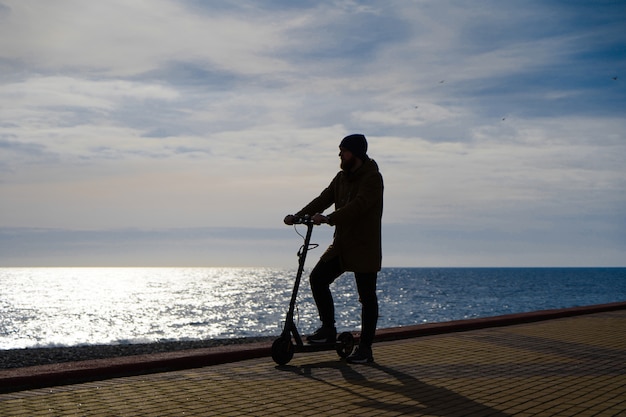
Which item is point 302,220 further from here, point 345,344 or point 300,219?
point 345,344

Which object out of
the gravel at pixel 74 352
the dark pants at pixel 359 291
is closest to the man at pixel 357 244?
the dark pants at pixel 359 291

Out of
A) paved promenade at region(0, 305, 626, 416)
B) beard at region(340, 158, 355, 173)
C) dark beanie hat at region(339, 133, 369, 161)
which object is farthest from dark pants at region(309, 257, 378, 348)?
dark beanie hat at region(339, 133, 369, 161)

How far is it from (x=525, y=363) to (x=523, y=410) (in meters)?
2.06

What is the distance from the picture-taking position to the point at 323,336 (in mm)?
6926

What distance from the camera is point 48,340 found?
129 feet

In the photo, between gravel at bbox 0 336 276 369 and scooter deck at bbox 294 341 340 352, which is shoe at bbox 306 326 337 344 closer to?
scooter deck at bbox 294 341 340 352

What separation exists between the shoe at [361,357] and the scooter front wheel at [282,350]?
53cm

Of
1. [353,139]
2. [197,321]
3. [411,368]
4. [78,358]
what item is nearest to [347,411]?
[411,368]

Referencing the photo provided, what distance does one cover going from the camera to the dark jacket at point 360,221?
6.72 m

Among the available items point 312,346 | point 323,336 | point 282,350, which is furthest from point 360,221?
point 282,350

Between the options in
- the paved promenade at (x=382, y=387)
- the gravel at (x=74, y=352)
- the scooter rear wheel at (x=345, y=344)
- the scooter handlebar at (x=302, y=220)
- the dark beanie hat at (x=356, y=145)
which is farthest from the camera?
the gravel at (x=74, y=352)

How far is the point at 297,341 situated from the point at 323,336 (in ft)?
0.93

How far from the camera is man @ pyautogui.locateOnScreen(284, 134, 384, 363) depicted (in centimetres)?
679

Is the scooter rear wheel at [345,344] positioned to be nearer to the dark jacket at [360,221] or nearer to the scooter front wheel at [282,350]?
the scooter front wheel at [282,350]
